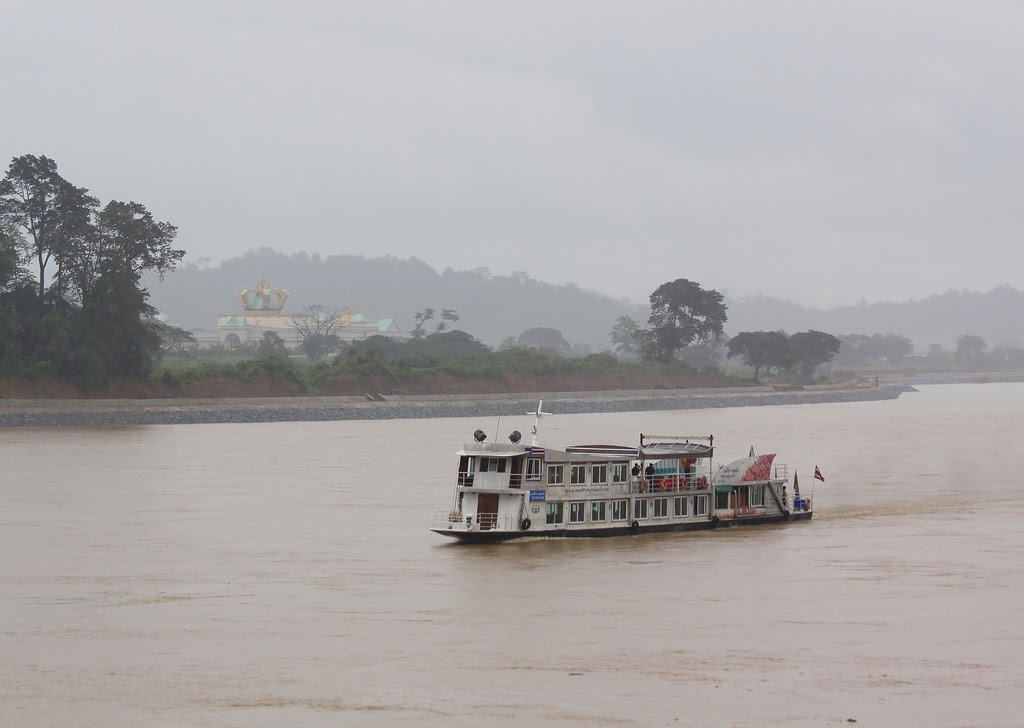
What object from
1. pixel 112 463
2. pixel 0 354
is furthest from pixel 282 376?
pixel 112 463

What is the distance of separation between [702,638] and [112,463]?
36.9 metres

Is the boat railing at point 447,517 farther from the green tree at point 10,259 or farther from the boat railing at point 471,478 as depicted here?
the green tree at point 10,259

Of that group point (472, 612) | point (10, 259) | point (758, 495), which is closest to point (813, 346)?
point (10, 259)

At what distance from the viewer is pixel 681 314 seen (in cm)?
14925

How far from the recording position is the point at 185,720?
67.3ft

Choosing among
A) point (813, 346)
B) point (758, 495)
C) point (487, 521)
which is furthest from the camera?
point (813, 346)

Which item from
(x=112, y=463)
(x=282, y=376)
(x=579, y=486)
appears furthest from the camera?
(x=282, y=376)

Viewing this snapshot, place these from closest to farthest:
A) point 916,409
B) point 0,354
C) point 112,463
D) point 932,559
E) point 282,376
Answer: point 932,559
point 112,463
point 0,354
point 282,376
point 916,409

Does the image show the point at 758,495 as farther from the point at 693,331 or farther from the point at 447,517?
the point at 693,331

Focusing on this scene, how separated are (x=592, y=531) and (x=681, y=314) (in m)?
114

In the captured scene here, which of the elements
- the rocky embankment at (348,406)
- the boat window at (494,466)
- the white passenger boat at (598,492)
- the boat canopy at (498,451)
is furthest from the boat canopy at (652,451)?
the rocky embankment at (348,406)

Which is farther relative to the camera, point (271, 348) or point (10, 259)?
point (271, 348)

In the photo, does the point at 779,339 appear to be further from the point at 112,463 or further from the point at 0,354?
the point at 112,463

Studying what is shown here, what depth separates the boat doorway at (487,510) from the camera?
3594cm
